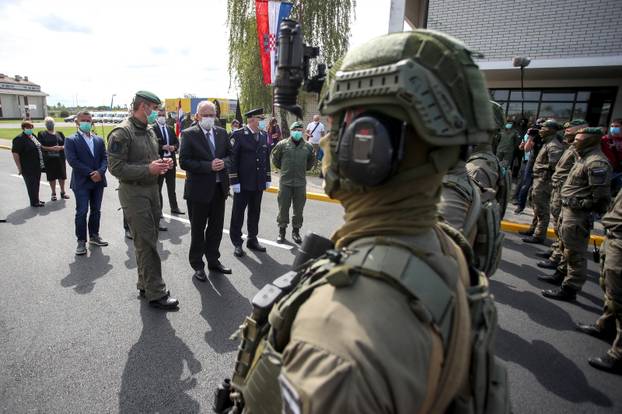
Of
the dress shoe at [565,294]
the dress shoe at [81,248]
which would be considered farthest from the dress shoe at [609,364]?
the dress shoe at [81,248]

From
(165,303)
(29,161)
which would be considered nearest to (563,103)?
(165,303)

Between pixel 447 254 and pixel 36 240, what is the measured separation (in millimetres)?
6659

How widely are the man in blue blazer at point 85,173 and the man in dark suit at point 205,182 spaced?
202 cm

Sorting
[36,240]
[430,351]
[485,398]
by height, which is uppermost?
[430,351]

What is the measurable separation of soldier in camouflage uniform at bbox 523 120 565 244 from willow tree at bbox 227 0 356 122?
31.8 feet

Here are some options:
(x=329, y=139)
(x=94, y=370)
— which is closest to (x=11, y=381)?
(x=94, y=370)

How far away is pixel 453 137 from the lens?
2.91 ft

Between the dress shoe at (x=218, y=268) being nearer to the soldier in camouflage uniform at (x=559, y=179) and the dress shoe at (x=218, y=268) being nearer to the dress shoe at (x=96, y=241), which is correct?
the dress shoe at (x=96, y=241)

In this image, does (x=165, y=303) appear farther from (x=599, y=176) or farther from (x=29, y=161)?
(x=29, y=161)

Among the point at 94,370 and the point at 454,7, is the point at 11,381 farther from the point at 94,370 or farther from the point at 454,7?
the point at 454,7

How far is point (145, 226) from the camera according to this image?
350 cm

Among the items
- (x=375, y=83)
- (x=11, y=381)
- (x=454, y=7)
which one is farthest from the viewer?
(x=454, y=7)

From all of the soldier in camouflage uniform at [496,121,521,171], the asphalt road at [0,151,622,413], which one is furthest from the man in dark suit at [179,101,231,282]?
the soldier in camouflage uniform at [496,121,521,171]

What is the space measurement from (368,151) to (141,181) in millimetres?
3233
